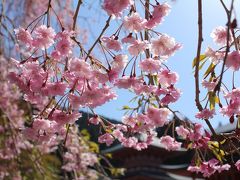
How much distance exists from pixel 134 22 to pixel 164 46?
0.46 ft

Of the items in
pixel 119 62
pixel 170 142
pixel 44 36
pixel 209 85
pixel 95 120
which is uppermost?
pixel 44 36

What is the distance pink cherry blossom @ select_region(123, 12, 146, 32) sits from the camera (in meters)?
1.60

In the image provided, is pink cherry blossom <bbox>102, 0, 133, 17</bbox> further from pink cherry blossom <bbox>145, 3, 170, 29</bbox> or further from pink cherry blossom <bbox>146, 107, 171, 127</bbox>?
pink cherry blossom <bbox>146, 107, 171, 127</bbox>

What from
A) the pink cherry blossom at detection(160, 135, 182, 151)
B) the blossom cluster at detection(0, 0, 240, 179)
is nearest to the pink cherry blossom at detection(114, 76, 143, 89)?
the blossom cluster at detection(0, 0, 240, 179)

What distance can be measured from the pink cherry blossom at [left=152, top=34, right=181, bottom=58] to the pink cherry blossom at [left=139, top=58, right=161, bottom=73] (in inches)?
1.6

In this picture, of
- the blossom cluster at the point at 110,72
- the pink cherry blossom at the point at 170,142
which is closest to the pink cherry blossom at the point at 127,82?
the blossom cluster at the point at 110,72

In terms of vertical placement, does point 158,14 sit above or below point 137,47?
above

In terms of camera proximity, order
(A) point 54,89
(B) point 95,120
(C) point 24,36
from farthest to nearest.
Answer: (B) point 95,120
(C) point 24,36
(A) point 54,89

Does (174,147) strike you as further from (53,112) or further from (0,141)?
(0,141)

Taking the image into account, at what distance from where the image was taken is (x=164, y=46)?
163cm

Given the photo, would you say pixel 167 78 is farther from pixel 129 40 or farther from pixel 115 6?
pixel 115 6

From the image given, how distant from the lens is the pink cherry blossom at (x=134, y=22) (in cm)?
160

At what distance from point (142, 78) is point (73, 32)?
318 mm

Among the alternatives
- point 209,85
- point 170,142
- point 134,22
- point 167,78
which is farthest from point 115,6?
point 170,142
